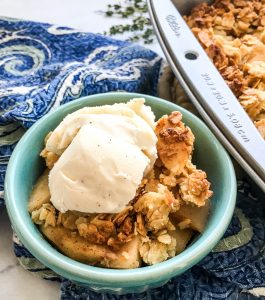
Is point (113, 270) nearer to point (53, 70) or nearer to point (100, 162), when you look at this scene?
point (100, 162)

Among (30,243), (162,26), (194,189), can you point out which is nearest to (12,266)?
(30,243)

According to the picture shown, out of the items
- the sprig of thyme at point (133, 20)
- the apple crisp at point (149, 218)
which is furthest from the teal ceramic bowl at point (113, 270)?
the sprig of thyme at point (133, 20)

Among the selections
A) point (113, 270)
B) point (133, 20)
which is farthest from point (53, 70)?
point (113, 270)

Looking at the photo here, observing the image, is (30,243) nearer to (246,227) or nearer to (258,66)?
(246,227)

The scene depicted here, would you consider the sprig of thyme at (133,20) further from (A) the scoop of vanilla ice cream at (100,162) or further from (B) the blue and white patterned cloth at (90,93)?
(A) the scoop of vanilla ice cream at (100,162)

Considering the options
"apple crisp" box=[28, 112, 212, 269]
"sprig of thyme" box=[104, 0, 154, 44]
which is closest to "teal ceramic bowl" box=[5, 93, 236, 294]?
"apple crisp" box=[28, 112, 212, 269]

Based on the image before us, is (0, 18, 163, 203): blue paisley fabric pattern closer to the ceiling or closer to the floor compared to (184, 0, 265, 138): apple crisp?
closer to the floor

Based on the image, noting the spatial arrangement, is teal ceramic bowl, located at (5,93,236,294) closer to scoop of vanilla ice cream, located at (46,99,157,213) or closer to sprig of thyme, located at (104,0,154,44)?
scoop of vanilla ice cream, located at (46,99,157,213)
